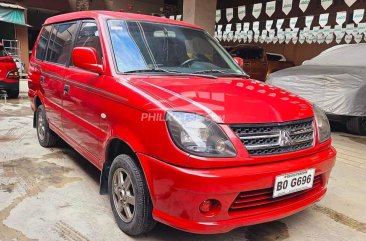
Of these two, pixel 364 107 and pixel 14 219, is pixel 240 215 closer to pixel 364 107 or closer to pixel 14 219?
pixel 14 219

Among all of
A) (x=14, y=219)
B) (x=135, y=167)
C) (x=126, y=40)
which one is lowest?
(x=14, y=219)

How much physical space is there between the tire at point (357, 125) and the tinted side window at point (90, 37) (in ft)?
16.3

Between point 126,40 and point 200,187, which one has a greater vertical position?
point 126,40

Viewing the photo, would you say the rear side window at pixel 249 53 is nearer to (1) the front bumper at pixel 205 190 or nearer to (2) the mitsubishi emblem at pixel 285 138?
(2) the mitsubishi emblem at pixel 285 138

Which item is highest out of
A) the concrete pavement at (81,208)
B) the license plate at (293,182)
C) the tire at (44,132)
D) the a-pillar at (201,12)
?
the a-pillar at (201,12)

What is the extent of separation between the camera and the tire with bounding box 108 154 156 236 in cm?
249

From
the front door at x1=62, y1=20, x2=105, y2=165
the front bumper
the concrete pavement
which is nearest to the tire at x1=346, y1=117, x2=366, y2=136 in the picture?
the concrete pavement

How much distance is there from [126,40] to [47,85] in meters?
1.81

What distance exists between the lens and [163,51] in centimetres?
322

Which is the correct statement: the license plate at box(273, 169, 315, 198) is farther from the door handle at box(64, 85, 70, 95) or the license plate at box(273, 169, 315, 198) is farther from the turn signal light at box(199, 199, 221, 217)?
the door handle at box(64, 85, 70, 95)

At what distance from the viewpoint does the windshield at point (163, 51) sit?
3.04m

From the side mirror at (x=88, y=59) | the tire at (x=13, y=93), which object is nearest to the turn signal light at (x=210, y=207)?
the side mirror at (x=88, y=59)

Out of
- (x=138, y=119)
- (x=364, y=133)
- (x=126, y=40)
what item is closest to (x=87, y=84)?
(x=126, y=40)

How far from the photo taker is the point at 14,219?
9.66 ft
